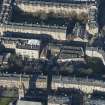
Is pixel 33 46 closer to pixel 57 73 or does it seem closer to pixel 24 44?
pixel 24 44

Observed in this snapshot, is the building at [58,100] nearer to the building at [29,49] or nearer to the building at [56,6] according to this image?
the building at [29,49]

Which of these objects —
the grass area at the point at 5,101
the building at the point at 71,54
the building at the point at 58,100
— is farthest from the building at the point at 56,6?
the grass area at the point at 5,101

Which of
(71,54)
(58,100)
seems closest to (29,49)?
(71,54)

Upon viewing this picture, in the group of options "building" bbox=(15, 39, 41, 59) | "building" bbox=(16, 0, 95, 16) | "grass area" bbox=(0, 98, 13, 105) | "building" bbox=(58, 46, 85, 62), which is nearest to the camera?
"grass area" bbox=(0, 98, 13, 105)

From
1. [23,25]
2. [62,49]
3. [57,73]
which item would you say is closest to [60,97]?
[57,73]

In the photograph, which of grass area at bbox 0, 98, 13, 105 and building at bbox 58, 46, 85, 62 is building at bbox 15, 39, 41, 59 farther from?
grass area at bbox 0, 98, 13, 105

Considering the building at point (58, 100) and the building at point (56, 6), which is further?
the building at point (56, 6)

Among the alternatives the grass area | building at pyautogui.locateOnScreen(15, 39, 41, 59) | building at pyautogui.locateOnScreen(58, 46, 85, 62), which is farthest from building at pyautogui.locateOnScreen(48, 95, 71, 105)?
building at pyautogui.locateOnScreen(15, 39, 41, 59)

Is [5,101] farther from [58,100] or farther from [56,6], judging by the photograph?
[56,6]
